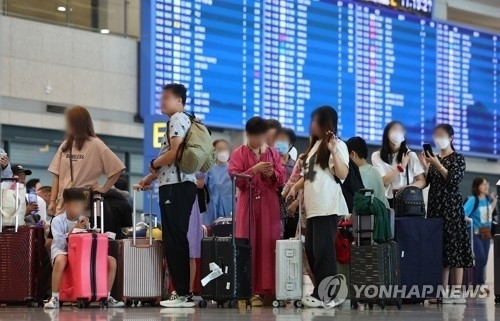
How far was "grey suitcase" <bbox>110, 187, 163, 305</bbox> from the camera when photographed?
9.45 m

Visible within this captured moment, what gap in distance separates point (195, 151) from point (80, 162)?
52.4 inches

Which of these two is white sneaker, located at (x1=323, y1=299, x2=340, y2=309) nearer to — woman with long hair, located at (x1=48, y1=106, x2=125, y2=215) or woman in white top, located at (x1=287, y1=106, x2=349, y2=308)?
woman in white top, located at (x1=287, y1=106, x2=349, y2=308)

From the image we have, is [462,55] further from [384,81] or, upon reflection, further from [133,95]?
[133,95]

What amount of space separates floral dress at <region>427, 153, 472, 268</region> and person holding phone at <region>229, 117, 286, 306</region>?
1.51 meters

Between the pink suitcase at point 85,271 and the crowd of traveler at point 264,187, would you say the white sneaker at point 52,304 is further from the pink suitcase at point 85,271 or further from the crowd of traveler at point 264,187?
the pink suitcase at point 85,271

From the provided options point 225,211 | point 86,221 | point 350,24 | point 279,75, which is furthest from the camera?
point 350,24

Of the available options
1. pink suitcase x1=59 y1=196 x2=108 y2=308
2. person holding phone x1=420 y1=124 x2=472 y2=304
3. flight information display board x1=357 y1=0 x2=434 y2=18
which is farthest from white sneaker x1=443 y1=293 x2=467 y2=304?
flight information display board x1=357 y1=0 x2=434 y2=18

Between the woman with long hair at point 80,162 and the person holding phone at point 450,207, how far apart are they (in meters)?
2.73

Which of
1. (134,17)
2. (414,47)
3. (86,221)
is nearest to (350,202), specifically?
(86,221)

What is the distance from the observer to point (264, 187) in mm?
9477

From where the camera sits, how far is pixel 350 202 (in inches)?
380

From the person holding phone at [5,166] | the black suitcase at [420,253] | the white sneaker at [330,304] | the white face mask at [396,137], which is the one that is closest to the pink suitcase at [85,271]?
the person holding phone at [5,166]

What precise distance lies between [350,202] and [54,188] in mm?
2465
